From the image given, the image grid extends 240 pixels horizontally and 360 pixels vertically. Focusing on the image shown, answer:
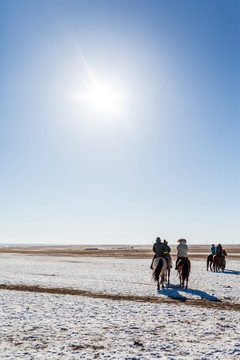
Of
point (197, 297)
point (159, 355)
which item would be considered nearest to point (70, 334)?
point (159, 355)

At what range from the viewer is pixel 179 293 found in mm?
15289

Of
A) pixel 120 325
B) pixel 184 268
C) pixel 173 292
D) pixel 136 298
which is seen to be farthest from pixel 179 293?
pixel 120 325

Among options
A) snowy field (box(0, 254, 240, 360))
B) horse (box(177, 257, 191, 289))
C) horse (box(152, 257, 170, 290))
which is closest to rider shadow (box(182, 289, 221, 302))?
snowy field (box(0, 254, 240, 360))

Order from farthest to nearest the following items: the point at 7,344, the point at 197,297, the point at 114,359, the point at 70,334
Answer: the point at 197,297
the point at 70,334
the point at 7,344
the point at 114,359

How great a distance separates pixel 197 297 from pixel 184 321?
475 centimetres

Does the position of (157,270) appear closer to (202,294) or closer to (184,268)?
(184,268)

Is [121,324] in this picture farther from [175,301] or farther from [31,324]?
[175,301]

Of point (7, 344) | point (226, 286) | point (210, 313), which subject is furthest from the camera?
point (226, 286)

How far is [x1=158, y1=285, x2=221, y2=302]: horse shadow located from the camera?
13.9 meters

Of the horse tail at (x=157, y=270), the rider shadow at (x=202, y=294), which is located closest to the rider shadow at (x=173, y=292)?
the rider shadow at (x=202, y=294)

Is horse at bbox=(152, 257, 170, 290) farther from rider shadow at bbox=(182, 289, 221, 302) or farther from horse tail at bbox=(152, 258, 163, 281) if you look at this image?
rider shadow at bbox=(182, 289, 221, 302)

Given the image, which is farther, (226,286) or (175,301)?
(226,286)

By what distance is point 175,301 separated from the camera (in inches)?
518

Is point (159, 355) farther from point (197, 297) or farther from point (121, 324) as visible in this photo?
point (197, 297)
